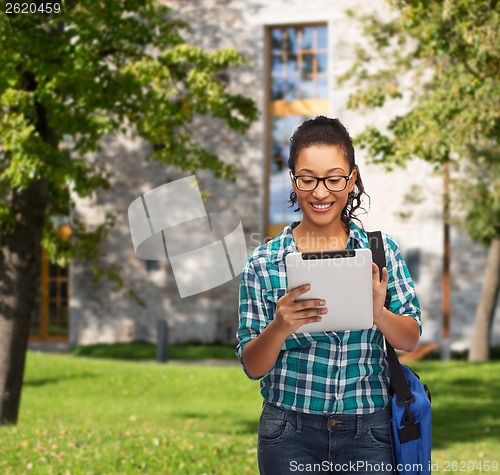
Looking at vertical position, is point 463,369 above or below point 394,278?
below

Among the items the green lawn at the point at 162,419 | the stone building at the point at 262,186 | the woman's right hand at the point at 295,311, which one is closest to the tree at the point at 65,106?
the green lawn at the point at 162,419

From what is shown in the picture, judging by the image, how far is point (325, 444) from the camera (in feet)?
9.16

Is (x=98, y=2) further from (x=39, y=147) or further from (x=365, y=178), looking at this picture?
(x=365, y=178)

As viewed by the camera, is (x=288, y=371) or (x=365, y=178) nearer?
(x=288, y=371)

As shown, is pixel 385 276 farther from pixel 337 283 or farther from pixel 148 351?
pixel 148 351

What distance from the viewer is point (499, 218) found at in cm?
2061

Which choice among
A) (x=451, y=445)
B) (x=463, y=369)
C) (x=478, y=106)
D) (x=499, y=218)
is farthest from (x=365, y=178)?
(x=478, y=106)

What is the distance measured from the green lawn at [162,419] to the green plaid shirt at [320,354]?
489cm

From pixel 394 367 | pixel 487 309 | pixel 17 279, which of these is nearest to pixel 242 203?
pixel 487 309

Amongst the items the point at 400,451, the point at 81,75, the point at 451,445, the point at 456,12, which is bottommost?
the point at 451,445

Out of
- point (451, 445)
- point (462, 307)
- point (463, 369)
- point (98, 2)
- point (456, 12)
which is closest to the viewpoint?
point (456, 12)

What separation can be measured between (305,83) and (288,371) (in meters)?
25.2

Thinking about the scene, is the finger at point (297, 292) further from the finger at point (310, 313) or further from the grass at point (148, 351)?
the grass at point (148, 351)

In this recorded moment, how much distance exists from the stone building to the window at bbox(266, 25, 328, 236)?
0.03m
